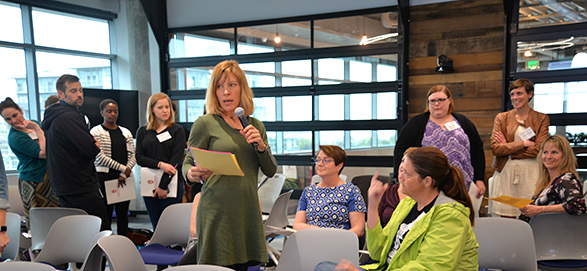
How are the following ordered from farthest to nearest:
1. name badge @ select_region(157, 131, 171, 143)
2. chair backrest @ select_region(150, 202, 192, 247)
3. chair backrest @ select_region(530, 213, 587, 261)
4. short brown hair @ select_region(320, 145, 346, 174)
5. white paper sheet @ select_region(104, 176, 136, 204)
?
white paper sheet @ select_region(104, 176, 136, 204), name badge @ select_region(157, 131, 171, 143), chair backrest @ select_region(150, 202, 192, 247), short brown hair @ select_region(320, 145, 346, 174), chair backrest @ select_region(530, 213, 587, 261)

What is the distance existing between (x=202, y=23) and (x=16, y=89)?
3.01m

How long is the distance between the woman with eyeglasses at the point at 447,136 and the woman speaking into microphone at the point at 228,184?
1668mm

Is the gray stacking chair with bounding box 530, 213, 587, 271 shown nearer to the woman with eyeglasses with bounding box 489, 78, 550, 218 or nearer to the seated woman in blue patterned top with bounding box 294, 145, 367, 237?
the woman with eyeglasses with bounding box 489, 78, 550, 218

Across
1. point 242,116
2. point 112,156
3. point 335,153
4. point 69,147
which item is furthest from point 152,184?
point 242,116

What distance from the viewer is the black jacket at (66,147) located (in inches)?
123

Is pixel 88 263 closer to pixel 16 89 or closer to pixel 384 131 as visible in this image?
pixel 384 131

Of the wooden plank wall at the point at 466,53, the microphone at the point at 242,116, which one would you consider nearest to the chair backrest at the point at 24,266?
the microphone at the point at 242,116

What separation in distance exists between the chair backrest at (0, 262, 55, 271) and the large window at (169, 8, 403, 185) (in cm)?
483

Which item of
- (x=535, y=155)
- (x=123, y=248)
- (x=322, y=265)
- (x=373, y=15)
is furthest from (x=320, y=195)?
(x=373, y=15)

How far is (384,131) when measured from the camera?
6.04 meters

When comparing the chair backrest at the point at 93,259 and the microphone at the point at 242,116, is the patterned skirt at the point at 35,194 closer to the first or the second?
the chair backrest at the point at 93,259

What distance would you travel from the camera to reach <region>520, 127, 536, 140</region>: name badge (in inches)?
144

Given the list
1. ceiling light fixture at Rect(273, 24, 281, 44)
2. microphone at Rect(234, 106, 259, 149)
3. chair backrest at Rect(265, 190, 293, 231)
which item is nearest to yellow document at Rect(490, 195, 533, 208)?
microphone at Rect(234, 106, 259, 149)

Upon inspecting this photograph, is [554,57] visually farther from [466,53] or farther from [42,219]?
[42,219]
